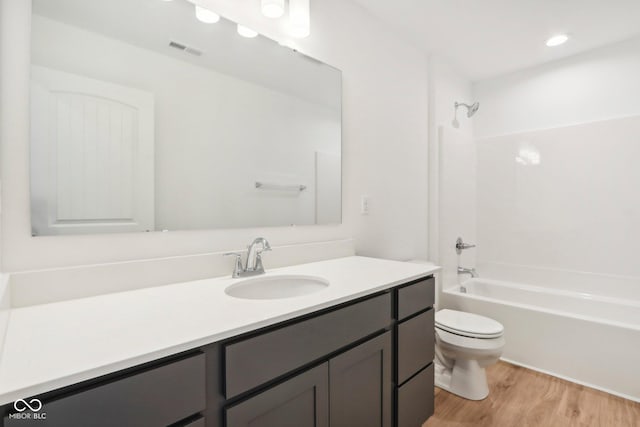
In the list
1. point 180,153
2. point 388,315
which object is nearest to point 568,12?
point 388,315

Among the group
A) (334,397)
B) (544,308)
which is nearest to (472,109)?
(544,308)

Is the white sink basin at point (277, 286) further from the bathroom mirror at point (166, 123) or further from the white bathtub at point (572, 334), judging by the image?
the white bathtub at point (572, 334)

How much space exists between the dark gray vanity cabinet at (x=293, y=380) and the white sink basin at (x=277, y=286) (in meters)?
0.27

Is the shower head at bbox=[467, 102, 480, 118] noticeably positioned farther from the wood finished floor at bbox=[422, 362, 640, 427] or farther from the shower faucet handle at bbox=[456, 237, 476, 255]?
the wood finished floor at bbox=[422, 362, 640, 427]

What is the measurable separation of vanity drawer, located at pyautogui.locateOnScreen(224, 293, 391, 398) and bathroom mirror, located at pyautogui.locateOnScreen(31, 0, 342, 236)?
0.64m

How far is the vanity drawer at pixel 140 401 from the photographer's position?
54 cm

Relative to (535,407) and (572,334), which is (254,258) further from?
(572,334)

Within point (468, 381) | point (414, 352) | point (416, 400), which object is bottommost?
point (468, 381)

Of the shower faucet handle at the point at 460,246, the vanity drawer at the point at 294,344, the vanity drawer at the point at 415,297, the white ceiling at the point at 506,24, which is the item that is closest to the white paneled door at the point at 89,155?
the vanity drawer at the point at 294,344

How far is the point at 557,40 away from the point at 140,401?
325 cm

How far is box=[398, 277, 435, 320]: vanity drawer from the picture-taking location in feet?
4.30

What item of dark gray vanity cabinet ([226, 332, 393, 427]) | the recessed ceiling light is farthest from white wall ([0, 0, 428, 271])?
the recessed ceiling light

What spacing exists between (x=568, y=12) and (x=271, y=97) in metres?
2.05

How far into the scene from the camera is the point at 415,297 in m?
1.39
